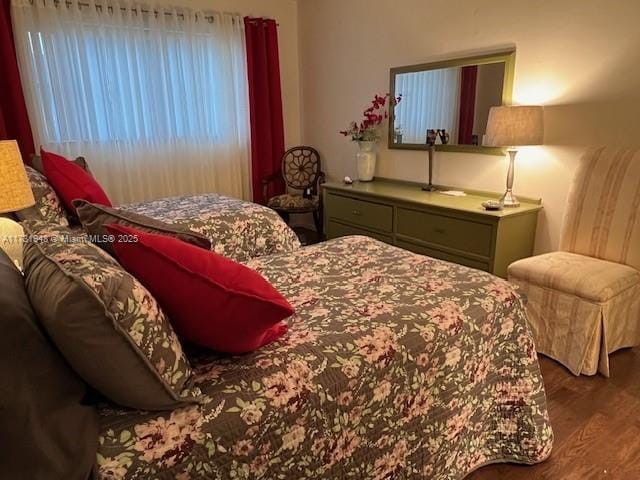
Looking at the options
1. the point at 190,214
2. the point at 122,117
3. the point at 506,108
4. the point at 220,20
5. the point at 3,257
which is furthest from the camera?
the point at 220,20

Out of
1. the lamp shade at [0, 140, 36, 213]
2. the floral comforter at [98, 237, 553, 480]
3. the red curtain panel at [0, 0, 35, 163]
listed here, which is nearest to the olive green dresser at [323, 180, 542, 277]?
the floral comforter at [98, 237, 553, 480]

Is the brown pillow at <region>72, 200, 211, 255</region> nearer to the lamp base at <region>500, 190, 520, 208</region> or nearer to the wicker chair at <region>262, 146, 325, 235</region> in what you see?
the lamp base at <region>500, 190, 520, 208</region>

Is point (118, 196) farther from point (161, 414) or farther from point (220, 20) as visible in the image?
point (161, 414)

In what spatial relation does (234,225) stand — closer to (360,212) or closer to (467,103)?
(360,212)

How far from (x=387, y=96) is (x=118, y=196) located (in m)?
2.52

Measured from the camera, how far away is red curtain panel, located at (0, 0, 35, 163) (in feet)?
10.2

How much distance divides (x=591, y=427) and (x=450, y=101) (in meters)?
2.35

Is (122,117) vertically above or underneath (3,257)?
above

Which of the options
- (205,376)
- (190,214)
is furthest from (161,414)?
(190,214)

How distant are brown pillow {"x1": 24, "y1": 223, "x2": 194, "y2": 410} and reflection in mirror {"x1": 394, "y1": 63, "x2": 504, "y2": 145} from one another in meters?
2.79

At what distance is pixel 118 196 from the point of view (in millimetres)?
3793

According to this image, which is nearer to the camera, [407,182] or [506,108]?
[506,108]

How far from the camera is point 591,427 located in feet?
6.08

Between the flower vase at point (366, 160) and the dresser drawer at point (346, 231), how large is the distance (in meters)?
0.51
